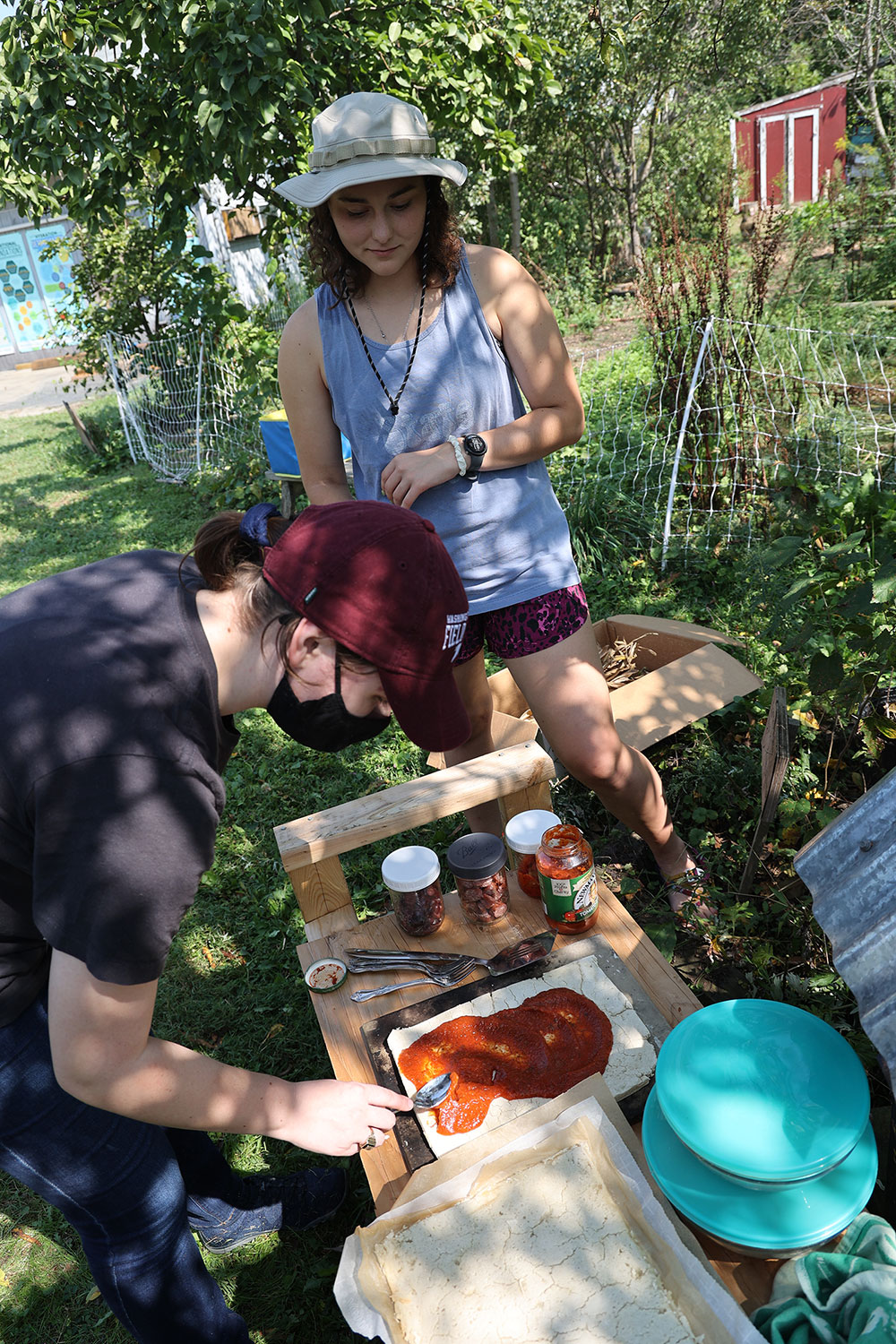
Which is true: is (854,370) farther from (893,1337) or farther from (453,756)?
(893,1337)

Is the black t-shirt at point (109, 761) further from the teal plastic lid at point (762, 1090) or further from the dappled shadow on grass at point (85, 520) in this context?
the dappled shadow on grass at point (85, 520)

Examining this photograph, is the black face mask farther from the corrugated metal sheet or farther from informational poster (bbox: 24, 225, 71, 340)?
informational poster (bbox: 24, 225, 71, 340)

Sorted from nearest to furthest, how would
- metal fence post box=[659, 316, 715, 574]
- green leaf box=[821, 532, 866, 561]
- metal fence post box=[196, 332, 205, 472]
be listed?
1. green leaf box=[821, 532, 866, 561]
2. metal fence post box=[659, 316, 715, 574]
3. metal fence post box=[196, 332, 205, 472]

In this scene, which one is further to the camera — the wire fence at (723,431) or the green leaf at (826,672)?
the wire fence at (723,431)

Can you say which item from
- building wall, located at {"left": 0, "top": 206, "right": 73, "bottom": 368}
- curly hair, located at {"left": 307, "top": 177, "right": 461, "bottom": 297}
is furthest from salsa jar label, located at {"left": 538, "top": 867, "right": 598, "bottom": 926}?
building wall, located at {"left": 0, "top": 206, "right": 73, "bottom": 368}

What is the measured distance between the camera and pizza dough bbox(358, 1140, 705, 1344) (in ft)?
3.87

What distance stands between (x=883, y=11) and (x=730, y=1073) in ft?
54.7

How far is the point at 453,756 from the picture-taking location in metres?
2.69

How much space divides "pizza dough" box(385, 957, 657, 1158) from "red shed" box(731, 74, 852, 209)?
20031 mm

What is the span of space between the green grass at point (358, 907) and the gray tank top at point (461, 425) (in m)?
0.93

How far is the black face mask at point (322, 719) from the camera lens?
126 centimetres

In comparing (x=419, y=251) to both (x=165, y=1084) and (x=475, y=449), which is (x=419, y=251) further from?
(x=165, y=1084)

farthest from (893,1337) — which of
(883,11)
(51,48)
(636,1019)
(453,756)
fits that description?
(883,11)

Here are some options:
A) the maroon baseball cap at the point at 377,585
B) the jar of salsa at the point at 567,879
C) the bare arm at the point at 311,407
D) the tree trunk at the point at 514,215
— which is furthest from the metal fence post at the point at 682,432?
the tree trunk at the point at 514,215
